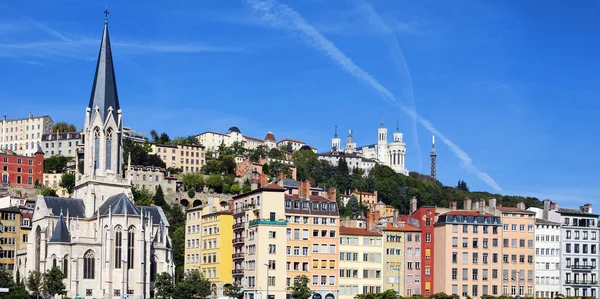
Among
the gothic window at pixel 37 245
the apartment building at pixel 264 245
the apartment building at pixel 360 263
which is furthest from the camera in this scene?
the apartment building at pixel 360 263

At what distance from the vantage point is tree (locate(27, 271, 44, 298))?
308 feet

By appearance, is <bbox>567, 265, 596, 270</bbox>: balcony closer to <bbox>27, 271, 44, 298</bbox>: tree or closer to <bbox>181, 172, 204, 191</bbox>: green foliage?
<bbox>27, 271, 44, 298</bbox>: tree

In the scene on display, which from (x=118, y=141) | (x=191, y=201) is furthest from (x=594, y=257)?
(x=191, y=201)

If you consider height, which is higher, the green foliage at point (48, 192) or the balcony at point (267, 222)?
the green foliage at point (48, 192)

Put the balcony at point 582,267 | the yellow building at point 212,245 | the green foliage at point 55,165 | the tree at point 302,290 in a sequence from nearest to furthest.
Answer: the tree at point 302,290 → the yellow building at point 212,245 → the balcony at point 582,267 → the green foliage at point 55,165

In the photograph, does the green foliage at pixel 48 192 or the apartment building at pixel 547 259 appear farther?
the green foliage at pixel 48 192

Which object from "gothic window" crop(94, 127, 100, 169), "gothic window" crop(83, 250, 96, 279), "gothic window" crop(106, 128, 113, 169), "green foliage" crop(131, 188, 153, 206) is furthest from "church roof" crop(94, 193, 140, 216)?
"green foliage" crop(131, 188, 153, 206)

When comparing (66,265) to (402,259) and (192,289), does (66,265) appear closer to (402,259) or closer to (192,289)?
(192,289)

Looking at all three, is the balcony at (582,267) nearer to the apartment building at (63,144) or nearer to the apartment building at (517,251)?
the apartment building at (517,251)

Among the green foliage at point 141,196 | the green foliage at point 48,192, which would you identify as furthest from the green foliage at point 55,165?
the green foliage at point 48,192

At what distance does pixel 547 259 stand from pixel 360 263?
24624 mm

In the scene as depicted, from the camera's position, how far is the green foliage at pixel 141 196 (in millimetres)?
153750

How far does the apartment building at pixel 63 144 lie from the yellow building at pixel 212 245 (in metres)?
89.4

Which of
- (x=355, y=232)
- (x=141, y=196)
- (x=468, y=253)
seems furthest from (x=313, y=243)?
(x=141, y=196)
